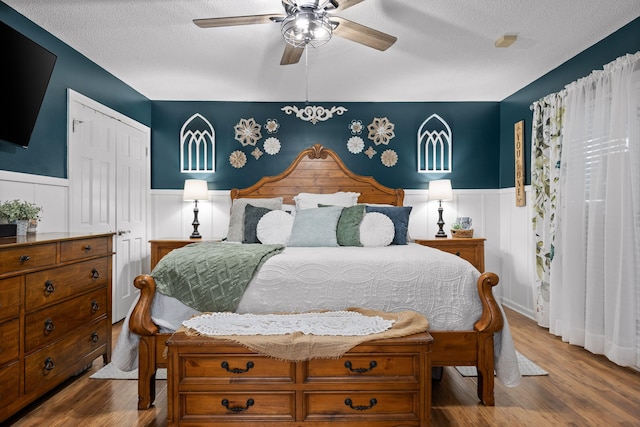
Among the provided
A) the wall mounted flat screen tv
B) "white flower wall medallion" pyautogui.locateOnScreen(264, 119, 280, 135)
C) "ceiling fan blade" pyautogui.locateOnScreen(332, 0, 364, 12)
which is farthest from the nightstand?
the wall mounted flat screen tv

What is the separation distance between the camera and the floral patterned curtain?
3.83m

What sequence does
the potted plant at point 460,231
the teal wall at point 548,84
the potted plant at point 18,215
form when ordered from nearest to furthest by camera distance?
the potted plant at point 18,215, the teal wall at point 548,84, the potted plant at point 460,231

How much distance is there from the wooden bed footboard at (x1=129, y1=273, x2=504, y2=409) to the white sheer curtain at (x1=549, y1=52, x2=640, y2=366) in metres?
1.26

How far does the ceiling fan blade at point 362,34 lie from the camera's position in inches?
99.1

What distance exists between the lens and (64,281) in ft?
8.34

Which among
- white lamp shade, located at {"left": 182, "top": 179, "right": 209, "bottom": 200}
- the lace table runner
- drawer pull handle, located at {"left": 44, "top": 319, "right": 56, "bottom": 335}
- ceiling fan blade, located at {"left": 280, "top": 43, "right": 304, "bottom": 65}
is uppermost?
ceiling fan blade, located at {"left": 280, "top": 43, "right": 304, "bottom": 65}

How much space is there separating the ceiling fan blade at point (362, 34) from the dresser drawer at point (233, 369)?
197 cm

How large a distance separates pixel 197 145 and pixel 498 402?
4203 millimetres

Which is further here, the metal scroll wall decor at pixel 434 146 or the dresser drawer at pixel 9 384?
the metal scroll wall decor at pixel 434 146

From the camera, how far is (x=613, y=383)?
2.72 metres

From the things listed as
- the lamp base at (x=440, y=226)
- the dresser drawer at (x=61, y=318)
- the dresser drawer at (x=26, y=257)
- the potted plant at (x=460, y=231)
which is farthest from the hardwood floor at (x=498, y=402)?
the lamp base at (x=440, y=226)

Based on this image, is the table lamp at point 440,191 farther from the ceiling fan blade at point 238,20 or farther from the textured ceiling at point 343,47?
the ceiling fan blade at point 238,20

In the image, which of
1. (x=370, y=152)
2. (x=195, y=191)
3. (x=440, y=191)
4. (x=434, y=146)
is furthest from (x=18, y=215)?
(x=434, y=146)

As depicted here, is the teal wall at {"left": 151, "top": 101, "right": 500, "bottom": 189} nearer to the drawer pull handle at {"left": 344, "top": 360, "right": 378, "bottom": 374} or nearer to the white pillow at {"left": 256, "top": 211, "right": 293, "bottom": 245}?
the white pillow at {"left": 256, "top": 211, "right": 293, "bottom": 245}
